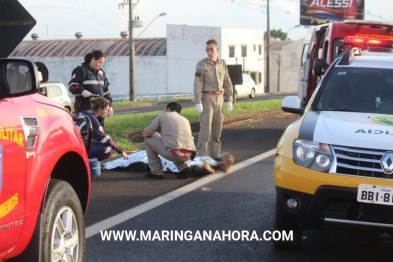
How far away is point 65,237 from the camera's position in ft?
14.4

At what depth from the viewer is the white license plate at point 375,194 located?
508 cm

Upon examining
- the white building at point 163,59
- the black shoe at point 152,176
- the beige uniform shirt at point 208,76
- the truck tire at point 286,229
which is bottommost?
the white building at point 163,59

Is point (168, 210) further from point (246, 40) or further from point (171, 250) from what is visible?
point (246, 40)

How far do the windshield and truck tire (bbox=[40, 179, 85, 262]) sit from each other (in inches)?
109

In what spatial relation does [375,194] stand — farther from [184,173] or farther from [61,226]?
[184,173]

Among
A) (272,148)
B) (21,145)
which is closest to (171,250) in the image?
(21,145)

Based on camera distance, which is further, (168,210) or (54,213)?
(168,210)

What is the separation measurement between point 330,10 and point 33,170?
59.2 meters

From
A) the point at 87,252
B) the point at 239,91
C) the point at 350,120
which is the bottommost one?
the point at 239,91

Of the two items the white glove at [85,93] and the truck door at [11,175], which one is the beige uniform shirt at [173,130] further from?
the truck door at [11,175]

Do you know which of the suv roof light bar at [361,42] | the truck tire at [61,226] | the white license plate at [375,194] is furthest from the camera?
the suv roof light bar at [361,42]

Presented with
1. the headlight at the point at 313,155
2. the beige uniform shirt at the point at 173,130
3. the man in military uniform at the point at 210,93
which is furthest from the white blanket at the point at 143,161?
the headlight at the point at 313,155

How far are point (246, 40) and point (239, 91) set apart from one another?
2871 centimetres

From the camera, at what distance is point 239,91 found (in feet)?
161
